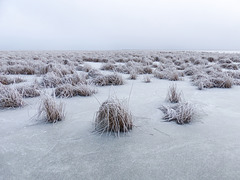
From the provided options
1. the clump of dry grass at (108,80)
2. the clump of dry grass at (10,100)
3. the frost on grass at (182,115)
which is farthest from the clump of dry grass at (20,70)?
the frost on grass at (182,115)

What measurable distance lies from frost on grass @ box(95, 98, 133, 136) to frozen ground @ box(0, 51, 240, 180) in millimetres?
76

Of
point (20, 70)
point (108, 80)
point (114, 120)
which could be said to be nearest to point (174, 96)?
point (114, 120)

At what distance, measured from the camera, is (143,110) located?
7.13ft

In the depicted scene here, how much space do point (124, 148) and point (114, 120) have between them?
0.30 metres

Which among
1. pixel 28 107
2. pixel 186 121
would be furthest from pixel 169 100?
pixel 28 107

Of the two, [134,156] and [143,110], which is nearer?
[134,156]

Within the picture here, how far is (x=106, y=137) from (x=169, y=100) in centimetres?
130

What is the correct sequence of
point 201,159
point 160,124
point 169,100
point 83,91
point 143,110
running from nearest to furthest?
point 201,159 < point 160,124 < point 143,110 < point 169,100 < point 83,91

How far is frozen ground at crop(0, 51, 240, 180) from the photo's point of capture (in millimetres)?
1073

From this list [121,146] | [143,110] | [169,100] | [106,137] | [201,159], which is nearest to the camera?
[201,159]

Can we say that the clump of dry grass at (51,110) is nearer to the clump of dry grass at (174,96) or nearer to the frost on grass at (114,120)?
the frost on grass at (114,120)

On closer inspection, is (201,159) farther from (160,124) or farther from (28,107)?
(28,107)

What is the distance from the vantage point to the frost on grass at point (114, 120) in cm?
157

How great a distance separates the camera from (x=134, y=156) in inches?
48.5
